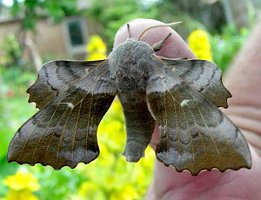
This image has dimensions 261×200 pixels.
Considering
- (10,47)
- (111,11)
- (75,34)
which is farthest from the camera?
(75,34)

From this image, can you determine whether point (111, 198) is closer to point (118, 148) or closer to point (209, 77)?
point (118, 148)

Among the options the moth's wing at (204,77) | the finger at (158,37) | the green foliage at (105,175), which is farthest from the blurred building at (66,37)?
the moth's wing at (204,77)

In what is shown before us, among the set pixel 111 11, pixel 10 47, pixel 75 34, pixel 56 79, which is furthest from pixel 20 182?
pixel 75 34

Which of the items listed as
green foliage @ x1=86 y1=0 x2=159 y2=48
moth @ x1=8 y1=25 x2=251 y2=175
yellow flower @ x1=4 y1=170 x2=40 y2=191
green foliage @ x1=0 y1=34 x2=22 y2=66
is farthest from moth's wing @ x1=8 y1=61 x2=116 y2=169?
green foliage @ x1=86 y1=0 x2=159 y2=48

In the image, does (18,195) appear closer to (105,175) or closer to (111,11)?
(105,175)

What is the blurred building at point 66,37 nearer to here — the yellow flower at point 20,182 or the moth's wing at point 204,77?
the yellow flower at point 20,182

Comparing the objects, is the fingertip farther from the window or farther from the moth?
the window
